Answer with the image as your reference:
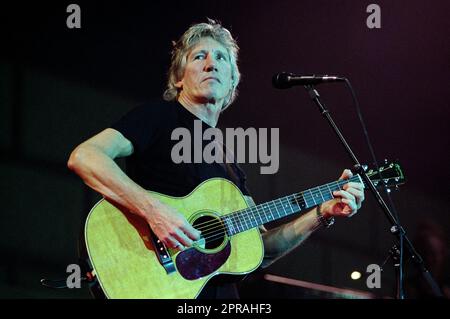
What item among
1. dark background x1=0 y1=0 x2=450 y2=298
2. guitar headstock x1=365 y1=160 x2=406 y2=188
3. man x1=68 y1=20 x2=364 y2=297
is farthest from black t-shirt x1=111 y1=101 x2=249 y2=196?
guitar headstock x1=365 y1=160 x2=406 y2=188

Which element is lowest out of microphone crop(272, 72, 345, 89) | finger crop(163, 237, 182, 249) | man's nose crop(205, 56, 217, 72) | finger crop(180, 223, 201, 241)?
finger crop(163, 237, 182, 249)

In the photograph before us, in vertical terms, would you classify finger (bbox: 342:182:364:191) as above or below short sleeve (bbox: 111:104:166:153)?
below

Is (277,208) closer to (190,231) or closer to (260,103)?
(190,231)

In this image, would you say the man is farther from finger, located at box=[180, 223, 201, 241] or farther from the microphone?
the microphone

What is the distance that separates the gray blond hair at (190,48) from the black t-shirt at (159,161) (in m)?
0.29

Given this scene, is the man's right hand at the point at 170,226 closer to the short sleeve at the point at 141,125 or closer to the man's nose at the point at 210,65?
the short sleeve at the point at 141,125

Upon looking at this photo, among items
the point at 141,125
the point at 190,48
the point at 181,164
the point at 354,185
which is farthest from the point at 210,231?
the point at 190,48

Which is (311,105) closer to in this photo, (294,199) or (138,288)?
(294,199)

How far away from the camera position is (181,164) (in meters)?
2.85

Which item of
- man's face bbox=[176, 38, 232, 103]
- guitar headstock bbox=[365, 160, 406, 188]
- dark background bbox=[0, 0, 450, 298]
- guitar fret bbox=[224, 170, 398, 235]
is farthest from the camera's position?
dark background bbox=[0, 0, 450, 298]

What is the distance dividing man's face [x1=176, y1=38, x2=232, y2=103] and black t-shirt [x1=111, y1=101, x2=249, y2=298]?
21 cm

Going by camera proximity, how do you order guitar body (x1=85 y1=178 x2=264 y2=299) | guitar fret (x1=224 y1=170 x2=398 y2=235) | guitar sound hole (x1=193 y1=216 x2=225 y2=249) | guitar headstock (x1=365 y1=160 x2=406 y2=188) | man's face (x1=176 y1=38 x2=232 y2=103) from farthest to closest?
man's face (x1=176 y1=38 x2=232 y2=103) → guitar headstock (x1=365 y1=160 x2=406 y2=188) → guitar fret (x1=224 y1=170 x2=398 y2=235) → guitar sound hole (x1=193 y1=216 x2=225 y2=249) → guitar body (x1=85 y1=178 x2=264 y2=299)

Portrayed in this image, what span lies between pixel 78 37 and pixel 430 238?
7.69 ft

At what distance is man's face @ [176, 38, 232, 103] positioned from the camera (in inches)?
121
